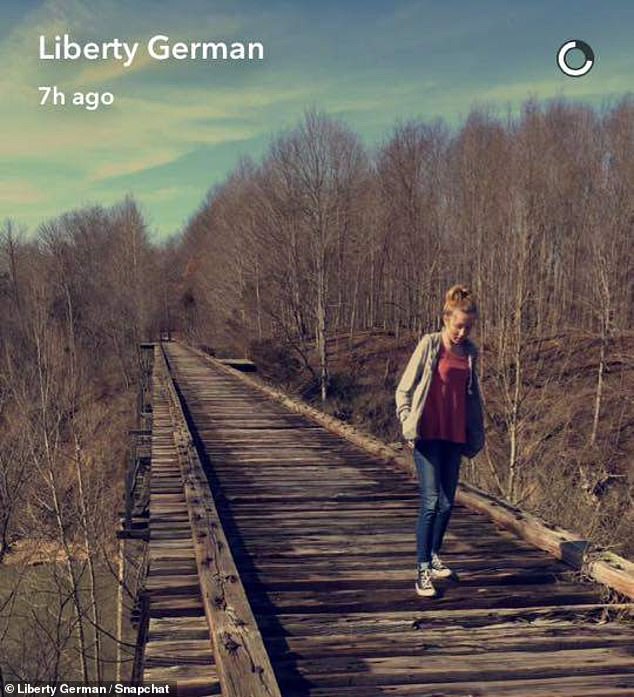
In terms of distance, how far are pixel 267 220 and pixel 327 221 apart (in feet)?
14.8

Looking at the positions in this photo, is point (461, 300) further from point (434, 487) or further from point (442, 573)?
point (442, 573)

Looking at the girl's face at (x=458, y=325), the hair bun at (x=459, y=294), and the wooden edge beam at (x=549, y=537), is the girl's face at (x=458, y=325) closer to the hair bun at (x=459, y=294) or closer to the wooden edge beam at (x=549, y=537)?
the hair bun at (x=459, y=294)

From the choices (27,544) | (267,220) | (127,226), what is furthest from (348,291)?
(127,226)

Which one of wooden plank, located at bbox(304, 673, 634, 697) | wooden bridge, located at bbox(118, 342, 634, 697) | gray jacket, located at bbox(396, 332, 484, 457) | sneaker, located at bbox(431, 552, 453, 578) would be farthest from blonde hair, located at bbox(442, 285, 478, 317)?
wooden plank, located at bbox(304, 673, 634, 697)

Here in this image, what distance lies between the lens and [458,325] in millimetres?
3752

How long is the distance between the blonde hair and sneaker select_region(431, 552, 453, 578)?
1434 mm

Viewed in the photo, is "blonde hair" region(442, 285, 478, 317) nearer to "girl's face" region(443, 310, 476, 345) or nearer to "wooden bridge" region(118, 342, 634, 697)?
"girl's face" region(443, 310, 476, 345)

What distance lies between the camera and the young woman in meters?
3.79

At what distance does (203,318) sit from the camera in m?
53.0

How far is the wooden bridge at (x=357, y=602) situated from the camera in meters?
2.88

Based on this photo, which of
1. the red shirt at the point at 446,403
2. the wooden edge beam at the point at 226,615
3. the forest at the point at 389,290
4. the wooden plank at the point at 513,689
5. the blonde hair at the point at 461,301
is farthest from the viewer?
the forest at the point at 389,290

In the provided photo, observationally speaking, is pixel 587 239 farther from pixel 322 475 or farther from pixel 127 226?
pixel 127 226

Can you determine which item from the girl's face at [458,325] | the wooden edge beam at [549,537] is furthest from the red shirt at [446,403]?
the wooden edge beam at [549,537]

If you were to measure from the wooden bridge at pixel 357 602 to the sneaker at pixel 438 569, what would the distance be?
6cm
